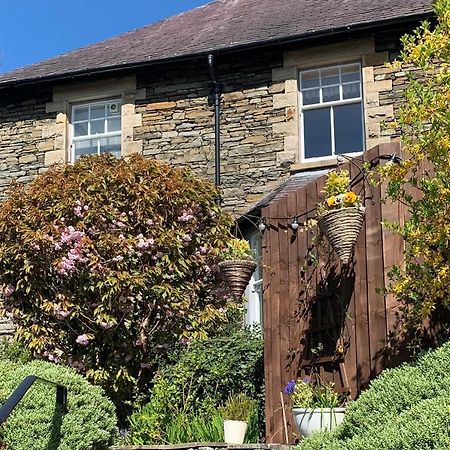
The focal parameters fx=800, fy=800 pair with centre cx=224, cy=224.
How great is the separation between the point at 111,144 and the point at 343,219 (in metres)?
7.80

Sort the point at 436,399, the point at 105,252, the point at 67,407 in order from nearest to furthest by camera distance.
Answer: the point at 436,399 < the point at 67,407 < the point at 105,252

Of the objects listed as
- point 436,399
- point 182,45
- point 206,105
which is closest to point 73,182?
point 206,105

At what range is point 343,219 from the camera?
19.4 ft

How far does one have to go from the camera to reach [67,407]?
6.59 metres

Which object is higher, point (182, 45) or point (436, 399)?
point (182, 45)

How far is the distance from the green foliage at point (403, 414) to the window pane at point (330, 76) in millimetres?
7785

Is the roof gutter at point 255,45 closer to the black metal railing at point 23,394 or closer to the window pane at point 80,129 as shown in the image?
the window pane at point 80,129

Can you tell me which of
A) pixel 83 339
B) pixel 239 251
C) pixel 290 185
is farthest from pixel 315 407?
pixel 290 185

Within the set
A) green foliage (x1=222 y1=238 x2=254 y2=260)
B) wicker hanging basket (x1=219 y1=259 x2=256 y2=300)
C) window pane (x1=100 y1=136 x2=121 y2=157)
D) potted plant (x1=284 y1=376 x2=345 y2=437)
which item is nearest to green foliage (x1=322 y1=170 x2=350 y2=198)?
potted plant (x1=284 y1=376 x2=345 y2=437)

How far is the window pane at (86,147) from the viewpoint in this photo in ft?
43.4

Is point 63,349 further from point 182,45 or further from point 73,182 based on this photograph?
A: point 182,45

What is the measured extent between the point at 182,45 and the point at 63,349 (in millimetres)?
5732

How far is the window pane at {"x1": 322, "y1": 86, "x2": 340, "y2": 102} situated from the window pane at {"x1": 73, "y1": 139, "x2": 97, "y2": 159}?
388cm

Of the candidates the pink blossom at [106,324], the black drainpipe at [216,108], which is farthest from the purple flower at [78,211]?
the black drainpipe at [216,108]
